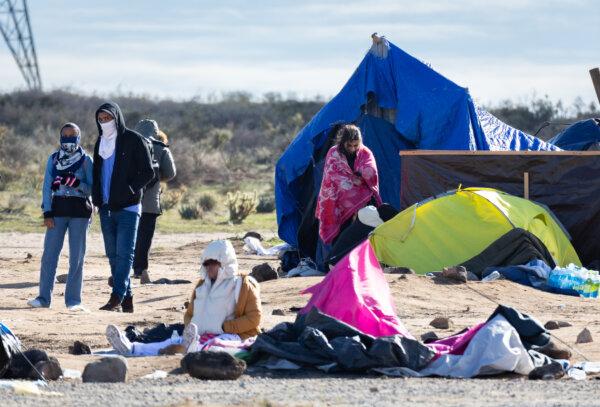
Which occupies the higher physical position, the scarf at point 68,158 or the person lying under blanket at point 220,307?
the scarf at point 68,158

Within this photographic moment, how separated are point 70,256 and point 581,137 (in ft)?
29.6

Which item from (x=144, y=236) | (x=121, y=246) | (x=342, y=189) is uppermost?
(x=342, y=189)

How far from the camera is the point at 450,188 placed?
16641 millimetres

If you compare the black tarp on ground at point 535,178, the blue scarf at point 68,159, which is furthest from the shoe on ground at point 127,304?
the black tarp on ground at point 535,178

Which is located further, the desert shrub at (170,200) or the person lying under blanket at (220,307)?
the desert shrub at (170,200)

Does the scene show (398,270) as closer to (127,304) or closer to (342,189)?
(342,189)

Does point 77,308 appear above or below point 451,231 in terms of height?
below

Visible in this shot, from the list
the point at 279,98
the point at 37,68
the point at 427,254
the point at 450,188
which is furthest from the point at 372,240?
the point at 279,98

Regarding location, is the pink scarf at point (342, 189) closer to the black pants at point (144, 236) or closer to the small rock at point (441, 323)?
the black pants at point (144, 236)

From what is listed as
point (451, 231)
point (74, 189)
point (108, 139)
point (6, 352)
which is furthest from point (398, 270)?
point (6, 352)

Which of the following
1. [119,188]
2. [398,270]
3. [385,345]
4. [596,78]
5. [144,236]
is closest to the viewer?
[385,345]

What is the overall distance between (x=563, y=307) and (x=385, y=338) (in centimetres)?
436

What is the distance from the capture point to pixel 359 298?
9.79 meters

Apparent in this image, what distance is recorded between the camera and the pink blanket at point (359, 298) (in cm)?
970
